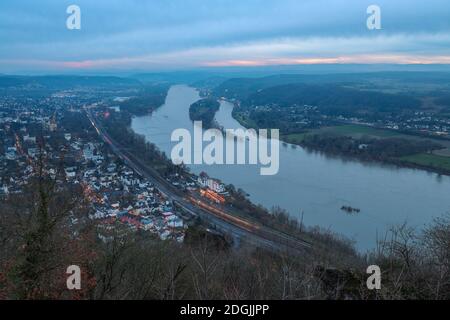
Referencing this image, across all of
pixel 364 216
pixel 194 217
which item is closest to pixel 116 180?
pixel 194 217

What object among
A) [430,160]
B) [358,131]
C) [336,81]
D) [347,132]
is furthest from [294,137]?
[336,81]

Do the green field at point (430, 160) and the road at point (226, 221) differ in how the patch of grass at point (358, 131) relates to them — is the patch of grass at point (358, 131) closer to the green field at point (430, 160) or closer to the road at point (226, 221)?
the green field at point (430, 160)

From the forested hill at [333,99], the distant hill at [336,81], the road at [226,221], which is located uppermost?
the distant hill at [336,81]

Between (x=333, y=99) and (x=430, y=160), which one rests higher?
(x=333, y=99)

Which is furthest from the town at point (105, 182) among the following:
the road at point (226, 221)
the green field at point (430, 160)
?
the green field at point (430, 160)

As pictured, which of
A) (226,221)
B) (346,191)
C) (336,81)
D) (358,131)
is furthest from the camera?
(336,81)

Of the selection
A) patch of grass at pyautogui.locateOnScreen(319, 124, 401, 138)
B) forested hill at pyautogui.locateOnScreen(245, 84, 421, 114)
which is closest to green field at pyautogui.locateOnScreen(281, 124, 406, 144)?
patch of grass at pyautogui.locateOnScreen(319, 124, 401, 138)

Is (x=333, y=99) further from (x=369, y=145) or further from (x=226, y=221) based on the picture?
(x=226, y=221)
